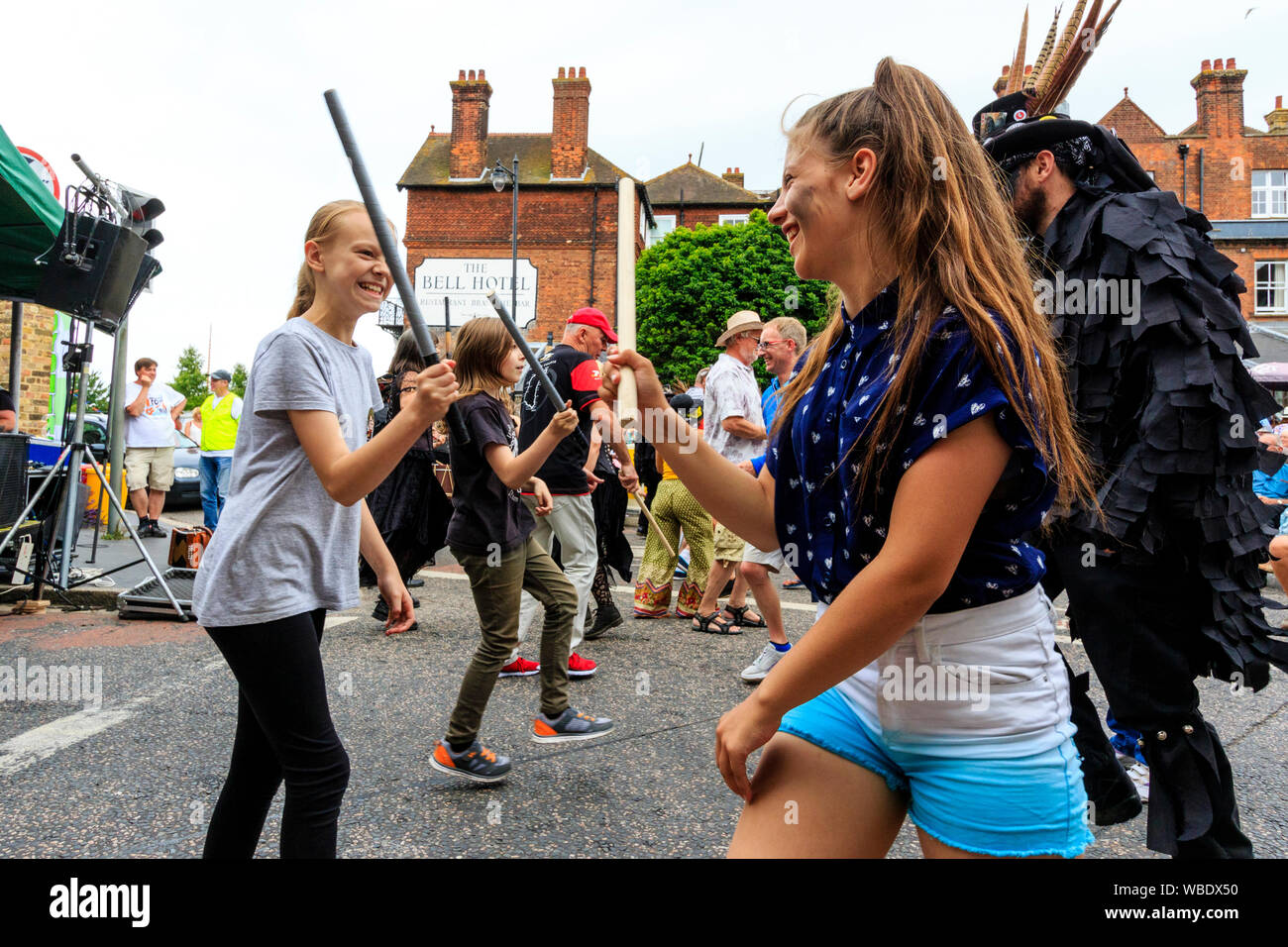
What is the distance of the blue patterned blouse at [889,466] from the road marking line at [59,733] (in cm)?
354

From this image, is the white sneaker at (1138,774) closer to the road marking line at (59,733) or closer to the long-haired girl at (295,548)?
the long-haired girl at (295,548)

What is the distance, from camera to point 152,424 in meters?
11.2

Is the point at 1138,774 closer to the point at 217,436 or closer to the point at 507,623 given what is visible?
the point at 507,623

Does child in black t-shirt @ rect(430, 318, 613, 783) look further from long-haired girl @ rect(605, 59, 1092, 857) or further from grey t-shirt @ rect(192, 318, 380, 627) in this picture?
long-haired girl @ rect(605, 59, 1092, 857)

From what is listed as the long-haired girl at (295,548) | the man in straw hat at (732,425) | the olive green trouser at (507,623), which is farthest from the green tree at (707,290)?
the long-haired girl at (295,548)

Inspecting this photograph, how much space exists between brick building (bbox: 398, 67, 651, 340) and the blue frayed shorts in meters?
37.5

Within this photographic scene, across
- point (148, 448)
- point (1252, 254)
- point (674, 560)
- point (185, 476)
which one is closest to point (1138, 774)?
point (674, 560)

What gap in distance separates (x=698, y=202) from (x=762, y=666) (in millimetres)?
41469

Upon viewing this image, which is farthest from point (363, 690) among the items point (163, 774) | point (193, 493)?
point (193, 493)

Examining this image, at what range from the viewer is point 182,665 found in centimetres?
508

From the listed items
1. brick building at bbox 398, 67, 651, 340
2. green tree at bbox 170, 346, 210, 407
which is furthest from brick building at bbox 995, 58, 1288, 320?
green tree at bbox 170, 346, 210, 407

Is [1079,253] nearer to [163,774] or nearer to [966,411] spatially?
[966,411]

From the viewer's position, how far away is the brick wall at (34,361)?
10625mm
